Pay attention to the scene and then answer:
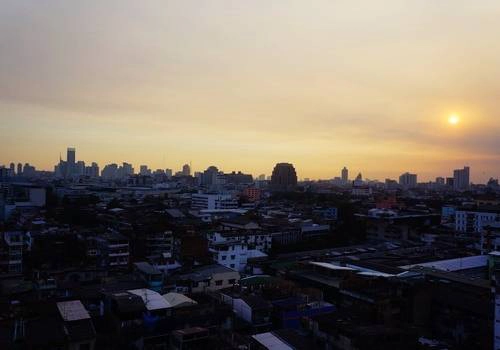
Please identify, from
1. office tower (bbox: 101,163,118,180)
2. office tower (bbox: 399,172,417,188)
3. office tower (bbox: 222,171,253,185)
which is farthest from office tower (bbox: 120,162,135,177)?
office tower (bbox: 399,172,417,188)

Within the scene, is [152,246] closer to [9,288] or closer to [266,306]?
[9,288]

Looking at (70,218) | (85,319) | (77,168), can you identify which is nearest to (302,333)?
(85,319)

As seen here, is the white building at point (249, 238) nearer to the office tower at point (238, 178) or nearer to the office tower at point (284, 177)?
the office tower at point (284, 177)

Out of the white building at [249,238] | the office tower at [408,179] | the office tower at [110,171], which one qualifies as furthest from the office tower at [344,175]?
the white building at [249,238]

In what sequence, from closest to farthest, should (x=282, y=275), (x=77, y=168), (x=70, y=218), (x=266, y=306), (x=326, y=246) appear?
(x=266, y=306) → (x=282, y=275) → (x=326, y=246) → (x=70, y=218) → (x=77, y=168)

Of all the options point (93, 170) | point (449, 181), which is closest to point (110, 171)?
point (93, 170)

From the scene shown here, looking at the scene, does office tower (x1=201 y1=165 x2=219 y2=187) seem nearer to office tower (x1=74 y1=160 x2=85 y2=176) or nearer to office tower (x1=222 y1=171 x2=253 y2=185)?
office tower (x1=222 y1=171 x2=253 y2=185)
